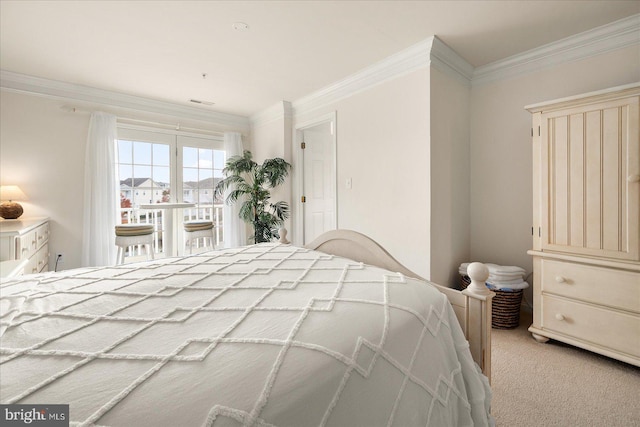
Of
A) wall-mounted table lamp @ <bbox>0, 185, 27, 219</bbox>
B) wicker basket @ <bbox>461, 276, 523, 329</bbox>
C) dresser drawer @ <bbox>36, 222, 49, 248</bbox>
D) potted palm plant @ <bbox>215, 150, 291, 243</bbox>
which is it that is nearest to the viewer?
wicker basket @ <bbox>461, 276, 523, 329</bbox>

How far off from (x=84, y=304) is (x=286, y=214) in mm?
3378

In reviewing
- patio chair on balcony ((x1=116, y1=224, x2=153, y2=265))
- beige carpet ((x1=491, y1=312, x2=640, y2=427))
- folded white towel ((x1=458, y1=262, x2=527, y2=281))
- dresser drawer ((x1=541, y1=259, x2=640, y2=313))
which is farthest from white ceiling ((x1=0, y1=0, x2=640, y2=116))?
beige carpet ((x1=491, y1=312, x2=640, y2=427))

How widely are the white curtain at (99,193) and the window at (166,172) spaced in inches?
8.0

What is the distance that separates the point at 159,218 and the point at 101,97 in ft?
5.70

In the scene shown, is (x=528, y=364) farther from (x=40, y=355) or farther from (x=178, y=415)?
(x=40, y=355)

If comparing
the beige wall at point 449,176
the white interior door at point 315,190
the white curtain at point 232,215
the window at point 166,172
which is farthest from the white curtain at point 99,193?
the beige wall at point 449,176

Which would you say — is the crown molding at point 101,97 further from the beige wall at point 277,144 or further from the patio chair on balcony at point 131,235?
the patio chair on balcony at point 131,235

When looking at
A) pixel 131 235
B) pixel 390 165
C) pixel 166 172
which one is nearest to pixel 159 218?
pixel 166 172

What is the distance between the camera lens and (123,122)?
12.9 ft

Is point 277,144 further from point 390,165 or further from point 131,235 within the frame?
point 131,235

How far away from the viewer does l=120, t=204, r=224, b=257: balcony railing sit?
161 inches

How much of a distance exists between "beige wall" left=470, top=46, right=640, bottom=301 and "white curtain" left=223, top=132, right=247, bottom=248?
11.2ft

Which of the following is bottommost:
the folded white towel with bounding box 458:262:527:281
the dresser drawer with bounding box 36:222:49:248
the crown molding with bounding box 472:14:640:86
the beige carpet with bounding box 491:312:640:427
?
the beige carpet with bounding box 491:312:640:427

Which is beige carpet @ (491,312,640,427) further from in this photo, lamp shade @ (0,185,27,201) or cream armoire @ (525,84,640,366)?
lamp shade @ (0,185,27,201)
